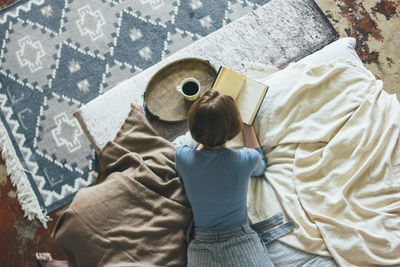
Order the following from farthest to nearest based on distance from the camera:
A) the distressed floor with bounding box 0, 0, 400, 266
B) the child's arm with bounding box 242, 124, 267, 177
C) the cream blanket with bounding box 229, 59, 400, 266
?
the distressed floor with bounding box 0, 0, 400, 266
the child's arm with bounding box 242, 124, 267, 177
the cream blanket with bounding box 229, 59, 400, 266

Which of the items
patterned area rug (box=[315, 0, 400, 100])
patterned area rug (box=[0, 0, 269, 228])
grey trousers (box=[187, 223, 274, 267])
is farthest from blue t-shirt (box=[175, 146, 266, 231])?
patterned area rug (box=[315, 0, 400, 100])

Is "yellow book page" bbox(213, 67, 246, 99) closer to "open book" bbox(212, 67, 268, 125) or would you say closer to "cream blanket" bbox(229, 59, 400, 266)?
"open book" bbox(212, 67, 268, 125)

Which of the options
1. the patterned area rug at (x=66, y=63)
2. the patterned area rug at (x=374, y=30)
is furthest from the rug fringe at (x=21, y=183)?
the patterned area rug at (x=374, y=30)

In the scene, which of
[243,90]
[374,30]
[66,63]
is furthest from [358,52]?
[66,63]

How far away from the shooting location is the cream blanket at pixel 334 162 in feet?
2.89

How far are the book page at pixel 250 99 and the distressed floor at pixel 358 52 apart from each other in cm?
92

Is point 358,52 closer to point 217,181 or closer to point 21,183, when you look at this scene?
point 217,181

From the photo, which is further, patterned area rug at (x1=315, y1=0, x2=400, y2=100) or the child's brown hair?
patterned area rug at (x1=315, y1=0, x2=400, y2=100)

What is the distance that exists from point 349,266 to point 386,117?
50 centimetres

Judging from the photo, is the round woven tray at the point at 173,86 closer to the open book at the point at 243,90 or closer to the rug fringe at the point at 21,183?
the open book at the point at 243,90

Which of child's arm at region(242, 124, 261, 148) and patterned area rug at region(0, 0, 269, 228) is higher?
patterned area rug at region(0, 0, 269, 228)

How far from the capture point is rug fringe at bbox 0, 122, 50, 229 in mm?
1432

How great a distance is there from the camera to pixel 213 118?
0.77m

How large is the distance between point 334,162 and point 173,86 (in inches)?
26.3
